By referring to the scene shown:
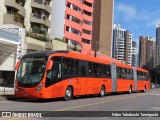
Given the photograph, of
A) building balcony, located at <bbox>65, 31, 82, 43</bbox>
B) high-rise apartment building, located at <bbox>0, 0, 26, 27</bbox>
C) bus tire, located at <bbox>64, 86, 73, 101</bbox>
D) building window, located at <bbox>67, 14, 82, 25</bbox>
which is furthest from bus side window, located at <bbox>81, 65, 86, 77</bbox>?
building window, located at <bbox>67, 14, 82, 25</bbox>

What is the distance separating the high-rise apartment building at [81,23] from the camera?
68019 millimetres

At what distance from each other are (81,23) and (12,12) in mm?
32096

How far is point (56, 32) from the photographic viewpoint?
219 feet

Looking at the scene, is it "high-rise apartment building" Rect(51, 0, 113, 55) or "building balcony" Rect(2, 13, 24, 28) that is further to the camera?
"high-rise apartment building" Rect(51, 0, 113, 55)

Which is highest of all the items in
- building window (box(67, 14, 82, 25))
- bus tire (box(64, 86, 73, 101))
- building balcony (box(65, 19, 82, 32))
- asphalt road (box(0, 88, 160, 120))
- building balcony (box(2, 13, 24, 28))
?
building window (box(67, 14, 82, 25))

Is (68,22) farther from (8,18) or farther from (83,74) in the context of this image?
(83,74)

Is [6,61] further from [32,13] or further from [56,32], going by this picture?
[56,32]

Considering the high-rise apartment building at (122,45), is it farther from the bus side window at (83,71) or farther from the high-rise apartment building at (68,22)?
the bus side window at (83,71)

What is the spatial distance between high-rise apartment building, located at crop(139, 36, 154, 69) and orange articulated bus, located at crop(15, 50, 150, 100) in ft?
417

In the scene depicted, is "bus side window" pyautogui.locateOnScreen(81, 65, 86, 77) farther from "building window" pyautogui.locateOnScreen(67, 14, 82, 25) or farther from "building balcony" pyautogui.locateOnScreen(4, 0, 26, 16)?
"building window" pyautogui.locateOnScreen(67, 14, 82, 25)

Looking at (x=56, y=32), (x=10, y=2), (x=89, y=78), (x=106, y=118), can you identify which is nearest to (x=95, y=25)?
(x=56, y=32)

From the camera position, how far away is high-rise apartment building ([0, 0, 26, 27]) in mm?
46469

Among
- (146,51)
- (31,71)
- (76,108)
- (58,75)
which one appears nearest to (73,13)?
(58,75)

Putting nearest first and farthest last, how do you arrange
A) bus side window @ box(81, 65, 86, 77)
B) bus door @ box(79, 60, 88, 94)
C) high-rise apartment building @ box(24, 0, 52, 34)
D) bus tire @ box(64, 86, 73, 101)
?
bus tire @ box(64, 86, 73, 101) → bus door @ box(79, 60, 88, 94) → bus side window @ box(81, 65, 86, 77) → high-rise apartment building @ box(24, 0, 52, 34)
